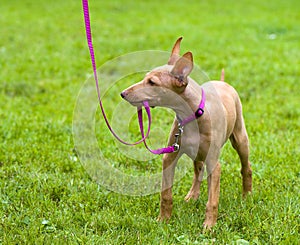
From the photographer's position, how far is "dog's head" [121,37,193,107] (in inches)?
131

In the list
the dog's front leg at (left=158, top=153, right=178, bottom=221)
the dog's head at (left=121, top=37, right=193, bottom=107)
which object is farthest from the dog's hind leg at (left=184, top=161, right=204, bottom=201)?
the dog's head at (left=121, top=37, right=193, bottom=107)

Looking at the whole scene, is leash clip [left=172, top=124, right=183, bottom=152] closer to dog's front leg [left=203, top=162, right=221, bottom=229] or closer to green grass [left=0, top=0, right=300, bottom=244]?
dog's front leg [left=203, top=162, right=221, bottom=229]

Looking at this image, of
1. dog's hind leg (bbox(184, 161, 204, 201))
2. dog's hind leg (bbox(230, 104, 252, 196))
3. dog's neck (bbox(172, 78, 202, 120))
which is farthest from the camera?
dog's hind leg (bbox(184, 161, 204, 201))

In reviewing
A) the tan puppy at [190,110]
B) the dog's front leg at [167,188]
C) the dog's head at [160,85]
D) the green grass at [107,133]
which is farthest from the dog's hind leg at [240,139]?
the dog's head at [160,85]

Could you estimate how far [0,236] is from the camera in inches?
140

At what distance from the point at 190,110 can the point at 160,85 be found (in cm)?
30

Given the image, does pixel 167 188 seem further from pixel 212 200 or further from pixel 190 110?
pixel 190 110

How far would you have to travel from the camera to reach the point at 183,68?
331 cm

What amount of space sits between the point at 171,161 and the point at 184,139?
10.7 inches

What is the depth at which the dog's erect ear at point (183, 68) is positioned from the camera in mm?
3268

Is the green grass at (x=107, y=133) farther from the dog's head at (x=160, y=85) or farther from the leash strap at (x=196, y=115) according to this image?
the dog's head at (x=160, y=85)

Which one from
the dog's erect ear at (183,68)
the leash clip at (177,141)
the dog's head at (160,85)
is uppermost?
the dog's erect ear at (183,68)

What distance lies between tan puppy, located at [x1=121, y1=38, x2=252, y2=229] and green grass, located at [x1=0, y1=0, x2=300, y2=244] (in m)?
0.31

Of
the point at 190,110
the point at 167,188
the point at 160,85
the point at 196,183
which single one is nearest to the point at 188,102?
the point at 190,110
